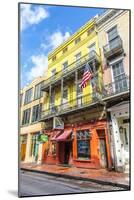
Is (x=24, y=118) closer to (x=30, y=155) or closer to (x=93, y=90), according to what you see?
(x=30, y=155)

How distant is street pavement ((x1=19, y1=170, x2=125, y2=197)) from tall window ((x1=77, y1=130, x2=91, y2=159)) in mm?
269

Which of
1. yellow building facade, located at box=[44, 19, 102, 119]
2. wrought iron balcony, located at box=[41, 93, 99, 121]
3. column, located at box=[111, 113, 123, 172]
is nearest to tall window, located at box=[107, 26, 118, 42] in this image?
yellow building facade, located at box=[44, 19, 102, 119]

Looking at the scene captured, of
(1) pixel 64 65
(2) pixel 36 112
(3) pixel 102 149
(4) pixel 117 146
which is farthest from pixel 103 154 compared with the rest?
(1) pixel 64 65

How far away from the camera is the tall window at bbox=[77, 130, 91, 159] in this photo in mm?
3486

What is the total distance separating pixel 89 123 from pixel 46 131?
1.48ft

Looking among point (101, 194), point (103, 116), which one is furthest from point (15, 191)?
point (103, 116)

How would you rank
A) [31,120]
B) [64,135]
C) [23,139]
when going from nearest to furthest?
[23,139]
[31,120]
[64,135]

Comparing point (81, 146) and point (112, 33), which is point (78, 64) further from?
point (81, 146)

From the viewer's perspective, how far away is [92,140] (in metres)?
3.51

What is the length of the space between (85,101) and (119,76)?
0.46 m

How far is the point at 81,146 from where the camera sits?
3514 millimetres

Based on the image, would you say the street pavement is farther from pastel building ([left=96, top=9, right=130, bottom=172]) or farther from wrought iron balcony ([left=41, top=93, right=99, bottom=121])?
wrought iron balcony ([left=41, top=93, right=99, bottom=121])

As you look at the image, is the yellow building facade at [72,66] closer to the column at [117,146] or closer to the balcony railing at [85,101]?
the balcony railing at [85,101]

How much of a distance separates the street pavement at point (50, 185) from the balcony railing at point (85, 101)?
23.9 inches
